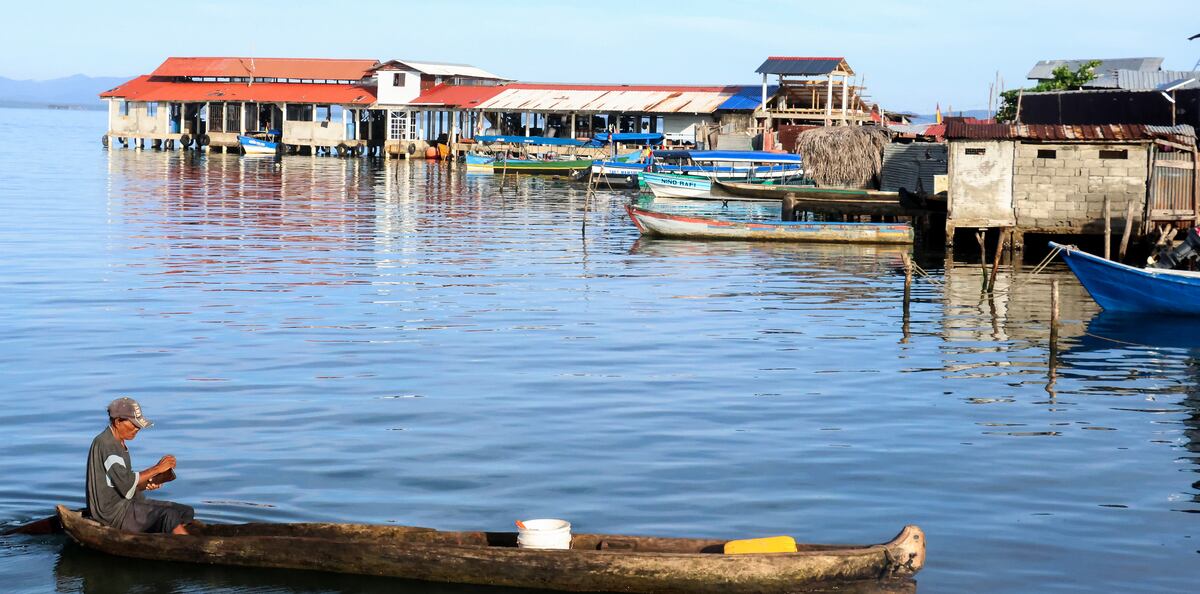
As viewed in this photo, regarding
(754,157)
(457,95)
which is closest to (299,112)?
(457,95)

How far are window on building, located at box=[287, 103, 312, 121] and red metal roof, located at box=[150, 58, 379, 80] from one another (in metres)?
2.27

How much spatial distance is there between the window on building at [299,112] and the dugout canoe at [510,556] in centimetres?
8220

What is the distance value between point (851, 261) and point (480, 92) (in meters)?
53.3

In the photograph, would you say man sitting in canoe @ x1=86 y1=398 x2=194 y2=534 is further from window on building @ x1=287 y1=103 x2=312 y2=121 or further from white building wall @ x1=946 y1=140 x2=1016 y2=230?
window on building @ x1=287 y1=103 x2=312 y2=121

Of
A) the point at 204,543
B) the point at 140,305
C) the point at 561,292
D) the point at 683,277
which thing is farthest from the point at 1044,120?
the point at 204,543

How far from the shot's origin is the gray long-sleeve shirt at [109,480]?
10.5 metres

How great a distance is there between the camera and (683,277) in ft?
100

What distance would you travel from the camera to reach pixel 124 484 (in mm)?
10734

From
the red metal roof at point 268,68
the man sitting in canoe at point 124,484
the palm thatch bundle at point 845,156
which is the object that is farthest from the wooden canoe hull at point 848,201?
the red metal roof at point 268,68

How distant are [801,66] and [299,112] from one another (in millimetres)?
38389

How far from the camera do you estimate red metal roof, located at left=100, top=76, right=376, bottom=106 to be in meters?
86.2

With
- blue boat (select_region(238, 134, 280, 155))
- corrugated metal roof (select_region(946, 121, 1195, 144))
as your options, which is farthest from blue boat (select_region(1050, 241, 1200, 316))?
blue boat (select_region(238, 134, 280, 155))

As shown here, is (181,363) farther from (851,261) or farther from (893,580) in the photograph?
(851,261)

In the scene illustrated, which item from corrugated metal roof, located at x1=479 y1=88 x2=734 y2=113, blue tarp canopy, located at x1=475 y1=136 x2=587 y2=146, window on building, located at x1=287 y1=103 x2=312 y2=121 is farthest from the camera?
window on building, located at x1=287 y1=103 x2=312 y2=121
